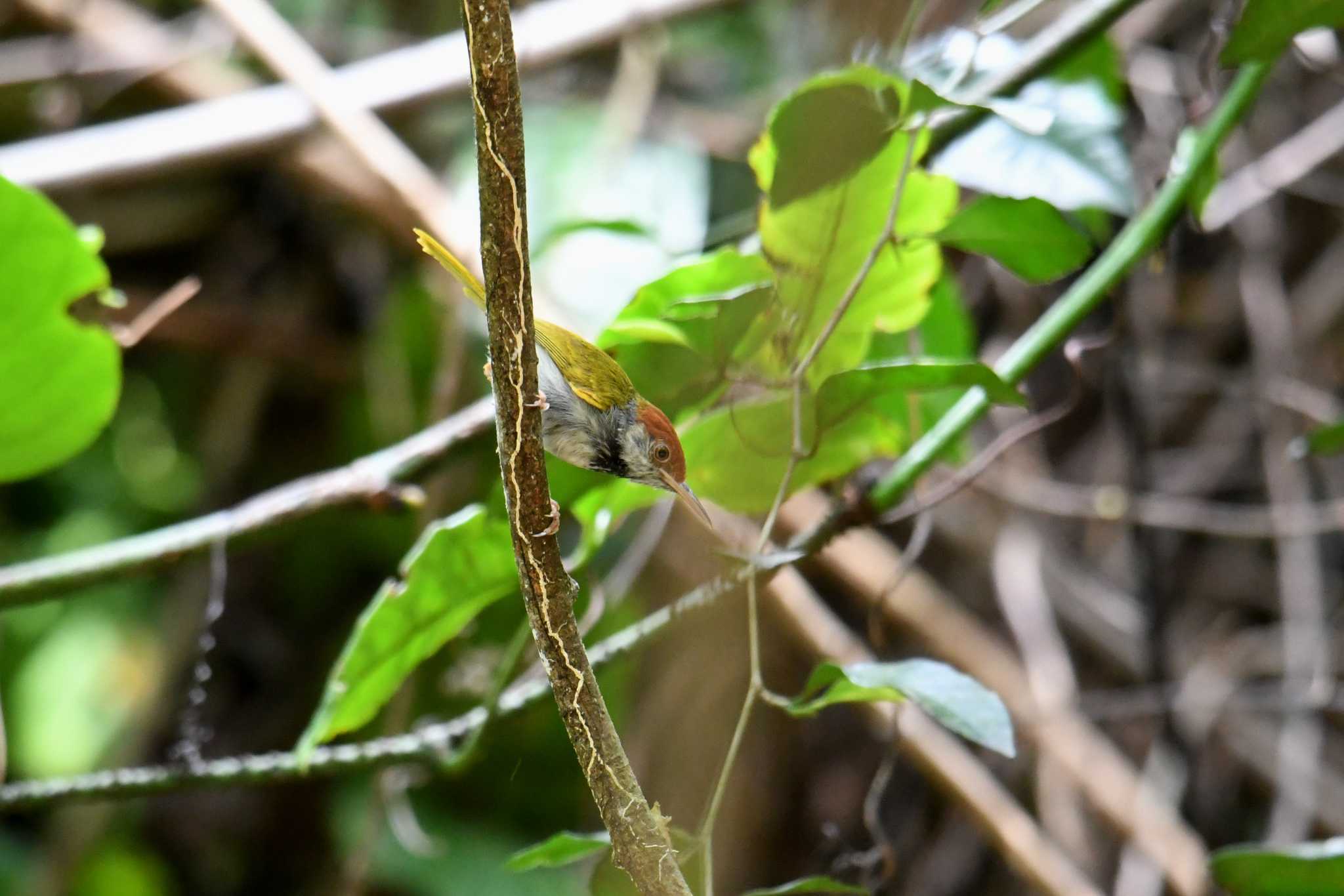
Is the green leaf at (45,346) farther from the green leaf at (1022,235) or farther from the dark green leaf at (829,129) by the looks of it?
the green leaf at (1022,235)

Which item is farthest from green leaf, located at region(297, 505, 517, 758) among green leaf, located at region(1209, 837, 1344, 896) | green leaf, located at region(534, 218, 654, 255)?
green leaf, located at region(1209, 837, 1344, 896)

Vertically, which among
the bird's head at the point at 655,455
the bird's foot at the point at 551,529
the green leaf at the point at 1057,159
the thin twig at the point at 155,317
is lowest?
the bird's foot at the point at 551,529

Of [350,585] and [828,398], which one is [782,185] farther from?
[350,585]

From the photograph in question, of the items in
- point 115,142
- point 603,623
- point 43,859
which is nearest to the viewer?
point 603,623

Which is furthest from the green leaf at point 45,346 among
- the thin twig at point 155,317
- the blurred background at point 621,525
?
the blurred background at point 621,525

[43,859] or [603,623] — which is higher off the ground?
[43,859]

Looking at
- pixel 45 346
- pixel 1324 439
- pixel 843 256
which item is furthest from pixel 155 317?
pixel 1324 439

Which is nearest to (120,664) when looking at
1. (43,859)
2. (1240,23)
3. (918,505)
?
(43,859)
